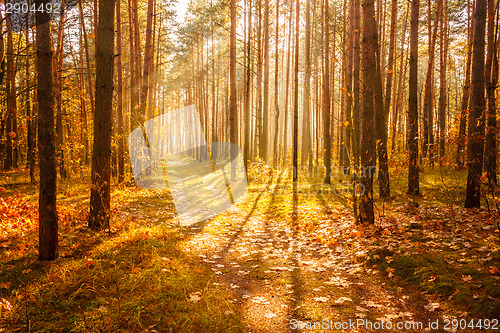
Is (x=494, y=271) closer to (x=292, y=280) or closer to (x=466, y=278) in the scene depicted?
(x=466, y=278)

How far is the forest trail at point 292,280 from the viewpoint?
322cm

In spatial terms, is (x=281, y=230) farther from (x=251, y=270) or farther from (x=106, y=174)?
(x=106, y=174)

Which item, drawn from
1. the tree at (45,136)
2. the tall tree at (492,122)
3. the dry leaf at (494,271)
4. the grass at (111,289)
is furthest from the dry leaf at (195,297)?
the tall tree at (492,122)

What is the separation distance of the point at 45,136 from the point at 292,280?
4.18 metres

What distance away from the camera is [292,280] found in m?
4.25

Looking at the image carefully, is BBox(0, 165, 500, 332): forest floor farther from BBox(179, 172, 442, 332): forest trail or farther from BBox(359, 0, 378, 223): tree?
BBox(359, 0, 378, 223): tree

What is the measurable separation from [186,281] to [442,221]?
5.41 meters

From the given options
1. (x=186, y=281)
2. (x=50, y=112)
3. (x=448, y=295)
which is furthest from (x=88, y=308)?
(x=448, y=295)

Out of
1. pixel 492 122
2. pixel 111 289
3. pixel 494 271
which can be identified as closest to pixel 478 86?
pixel 492 122

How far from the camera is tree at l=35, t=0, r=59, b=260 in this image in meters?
3.79

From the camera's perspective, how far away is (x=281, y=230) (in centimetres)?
715

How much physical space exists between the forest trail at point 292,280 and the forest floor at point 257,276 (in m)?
0.02

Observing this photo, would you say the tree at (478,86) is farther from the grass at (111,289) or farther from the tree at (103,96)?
the tree at (103,96)

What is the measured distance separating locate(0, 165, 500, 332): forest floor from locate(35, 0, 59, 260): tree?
1.65ft
